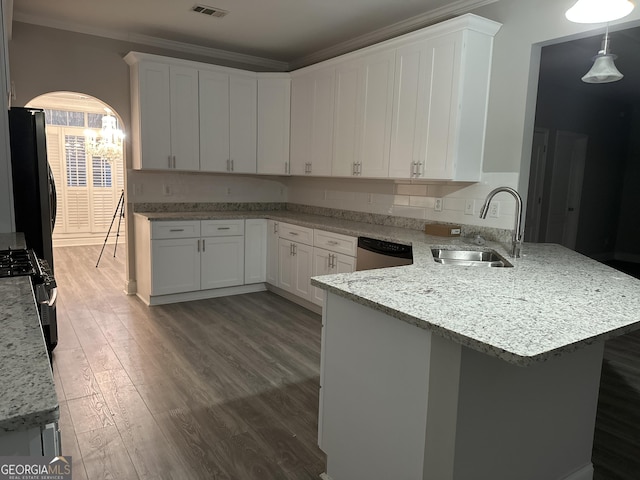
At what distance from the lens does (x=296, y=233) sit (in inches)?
176

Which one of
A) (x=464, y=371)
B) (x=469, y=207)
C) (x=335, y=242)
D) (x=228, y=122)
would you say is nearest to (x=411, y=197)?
(x=469, y=207)

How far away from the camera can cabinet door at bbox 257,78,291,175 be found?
4.93m

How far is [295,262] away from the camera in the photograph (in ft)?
14.7

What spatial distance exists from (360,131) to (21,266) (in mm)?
2913

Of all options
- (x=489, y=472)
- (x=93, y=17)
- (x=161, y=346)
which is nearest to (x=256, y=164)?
(x=93, y=17)

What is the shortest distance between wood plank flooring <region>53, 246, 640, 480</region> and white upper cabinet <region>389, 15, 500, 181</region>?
66.3 inches

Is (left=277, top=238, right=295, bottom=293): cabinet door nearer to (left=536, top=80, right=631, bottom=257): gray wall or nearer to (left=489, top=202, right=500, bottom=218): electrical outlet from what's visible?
(left=489, top=202, right=500, bottom=218): electrical outlet

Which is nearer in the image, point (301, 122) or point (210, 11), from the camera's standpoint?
point (210, 11)

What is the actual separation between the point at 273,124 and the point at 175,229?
5.27ft

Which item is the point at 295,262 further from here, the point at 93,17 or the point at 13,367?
the point at 13,367

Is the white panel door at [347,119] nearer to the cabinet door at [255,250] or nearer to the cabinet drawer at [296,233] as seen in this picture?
the cabinet drawer at [296,233]

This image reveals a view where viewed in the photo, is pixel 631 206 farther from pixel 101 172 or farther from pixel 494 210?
pixel 101 172

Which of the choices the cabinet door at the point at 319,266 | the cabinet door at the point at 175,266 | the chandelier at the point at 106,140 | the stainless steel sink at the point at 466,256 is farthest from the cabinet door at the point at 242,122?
the chandelier at the point at 106,140

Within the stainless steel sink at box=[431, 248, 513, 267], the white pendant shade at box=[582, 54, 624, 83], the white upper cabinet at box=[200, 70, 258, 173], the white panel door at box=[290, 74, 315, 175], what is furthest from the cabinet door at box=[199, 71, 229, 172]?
the white pendant shade at box=[582, 54, 624, 83]
